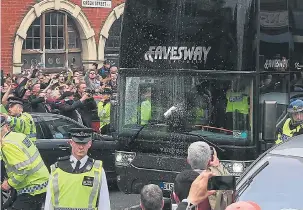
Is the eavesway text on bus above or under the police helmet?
above

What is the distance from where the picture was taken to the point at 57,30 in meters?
25.0

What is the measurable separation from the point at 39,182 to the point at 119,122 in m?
2.25

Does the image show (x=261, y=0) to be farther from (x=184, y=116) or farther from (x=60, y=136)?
(x=60, y=136)

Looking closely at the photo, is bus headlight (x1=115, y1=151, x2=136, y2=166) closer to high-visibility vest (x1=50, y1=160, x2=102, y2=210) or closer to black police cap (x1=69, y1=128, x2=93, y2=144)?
black police cap (x1=69, y1=128, x2=93, y2=144)

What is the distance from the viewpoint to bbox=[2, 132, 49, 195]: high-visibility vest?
7754mm

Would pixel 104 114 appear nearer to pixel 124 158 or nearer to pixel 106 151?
pixel 106 151

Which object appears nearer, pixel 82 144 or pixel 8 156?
pixel 82 144

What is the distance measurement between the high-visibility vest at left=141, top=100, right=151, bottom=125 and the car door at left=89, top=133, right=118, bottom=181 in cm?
252

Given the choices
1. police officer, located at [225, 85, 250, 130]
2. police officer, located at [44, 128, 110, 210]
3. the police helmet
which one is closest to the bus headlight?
police officer, located at [225, 85, 250, 130]

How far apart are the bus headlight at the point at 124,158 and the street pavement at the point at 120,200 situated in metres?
1.13

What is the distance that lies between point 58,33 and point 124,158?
15.5 meters

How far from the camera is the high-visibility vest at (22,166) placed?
25.4 feet

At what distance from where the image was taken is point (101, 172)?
6.38 meters

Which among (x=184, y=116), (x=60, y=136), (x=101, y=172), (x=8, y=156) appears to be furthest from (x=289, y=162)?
(x=60, y=136)
